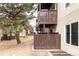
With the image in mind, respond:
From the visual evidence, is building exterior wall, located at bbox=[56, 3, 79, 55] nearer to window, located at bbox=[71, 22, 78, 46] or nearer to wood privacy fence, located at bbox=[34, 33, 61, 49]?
window, located at bbox=[71, 22, 78, 46]

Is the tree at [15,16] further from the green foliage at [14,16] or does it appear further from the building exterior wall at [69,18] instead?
the building exterior wall at [69,18]

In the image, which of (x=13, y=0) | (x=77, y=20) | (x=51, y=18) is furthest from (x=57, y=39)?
(x=13, y=0)

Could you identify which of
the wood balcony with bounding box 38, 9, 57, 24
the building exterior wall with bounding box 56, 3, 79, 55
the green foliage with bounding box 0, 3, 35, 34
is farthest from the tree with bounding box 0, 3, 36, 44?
the wood balcony with bounding box 38, 9, 57, 24

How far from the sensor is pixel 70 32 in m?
5.45

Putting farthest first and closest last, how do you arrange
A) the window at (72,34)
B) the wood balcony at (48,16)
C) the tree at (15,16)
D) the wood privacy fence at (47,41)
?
the wood balcony at (48,16), the wood privacy fence at (47,41), the tree at (15,16), the window at (72,34)

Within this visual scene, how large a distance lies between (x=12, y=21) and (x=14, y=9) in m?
0.43

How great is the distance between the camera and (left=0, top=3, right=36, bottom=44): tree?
5.23 meters

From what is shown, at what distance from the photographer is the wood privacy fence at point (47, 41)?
665cm

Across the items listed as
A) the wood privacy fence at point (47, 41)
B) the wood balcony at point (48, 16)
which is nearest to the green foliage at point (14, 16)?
the wood privacy fence at point (47, 41)

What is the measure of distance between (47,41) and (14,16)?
77.9 inches

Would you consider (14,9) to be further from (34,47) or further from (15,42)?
(34,47)

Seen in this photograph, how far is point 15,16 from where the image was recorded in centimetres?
542

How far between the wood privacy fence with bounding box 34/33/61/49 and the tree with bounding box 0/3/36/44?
124 cm

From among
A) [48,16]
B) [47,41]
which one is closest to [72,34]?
[47,41]
